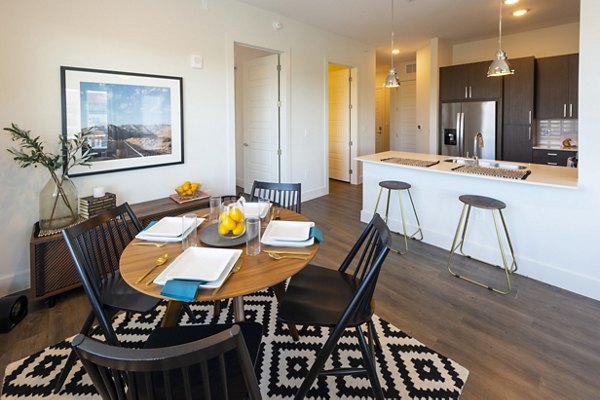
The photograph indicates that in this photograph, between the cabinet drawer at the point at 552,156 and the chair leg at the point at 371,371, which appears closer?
the chair leg at the point at 371,371

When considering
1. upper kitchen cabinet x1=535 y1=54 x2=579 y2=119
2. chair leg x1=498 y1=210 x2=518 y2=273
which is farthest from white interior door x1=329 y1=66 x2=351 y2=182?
chair leg x1=498 y1=210 x2=518 y2=273

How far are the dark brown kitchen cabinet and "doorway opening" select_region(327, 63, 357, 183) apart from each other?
254 cm

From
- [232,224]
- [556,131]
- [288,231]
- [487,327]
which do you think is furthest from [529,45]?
[232,224]

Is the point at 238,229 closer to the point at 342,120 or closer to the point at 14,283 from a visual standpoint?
the point at 14,283

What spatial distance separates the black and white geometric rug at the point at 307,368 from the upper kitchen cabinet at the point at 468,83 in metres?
5.08

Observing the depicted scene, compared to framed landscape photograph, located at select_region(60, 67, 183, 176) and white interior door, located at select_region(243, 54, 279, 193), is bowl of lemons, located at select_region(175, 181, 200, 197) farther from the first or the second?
white interior door, located at select_region(243, 54, 279, 193)

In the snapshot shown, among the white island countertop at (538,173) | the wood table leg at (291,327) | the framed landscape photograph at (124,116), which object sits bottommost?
the wood table leg at (291,327)

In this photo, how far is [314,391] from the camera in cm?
176

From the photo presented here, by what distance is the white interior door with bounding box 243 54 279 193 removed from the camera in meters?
5.24

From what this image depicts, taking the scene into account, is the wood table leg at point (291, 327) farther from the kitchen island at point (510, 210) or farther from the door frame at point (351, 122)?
the door frame at point (351, 122)

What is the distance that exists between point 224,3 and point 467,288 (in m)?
3.89

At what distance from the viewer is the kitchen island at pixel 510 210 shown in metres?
2.78

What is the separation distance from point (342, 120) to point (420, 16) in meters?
2.31


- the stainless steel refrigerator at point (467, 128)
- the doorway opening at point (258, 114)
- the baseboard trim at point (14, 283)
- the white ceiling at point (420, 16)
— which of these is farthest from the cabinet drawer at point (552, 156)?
the baseboard trim at point (14, 283)
